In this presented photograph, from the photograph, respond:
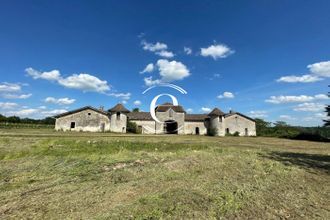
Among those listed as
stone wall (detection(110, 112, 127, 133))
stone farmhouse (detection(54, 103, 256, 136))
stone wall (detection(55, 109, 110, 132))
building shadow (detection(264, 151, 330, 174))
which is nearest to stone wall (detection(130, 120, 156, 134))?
stone farmhouse (detection(54, 103, 256, 136))

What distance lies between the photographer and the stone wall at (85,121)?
116ft

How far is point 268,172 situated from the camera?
23.4 ft

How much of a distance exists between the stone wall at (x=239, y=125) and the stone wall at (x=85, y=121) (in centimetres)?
2197

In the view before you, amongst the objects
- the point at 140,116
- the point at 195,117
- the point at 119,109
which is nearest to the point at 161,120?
the point at 140,116

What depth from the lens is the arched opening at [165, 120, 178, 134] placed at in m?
38.8

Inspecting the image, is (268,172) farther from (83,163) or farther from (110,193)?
(83,163)

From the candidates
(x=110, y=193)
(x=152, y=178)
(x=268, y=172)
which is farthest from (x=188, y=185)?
(x=268, y=172)

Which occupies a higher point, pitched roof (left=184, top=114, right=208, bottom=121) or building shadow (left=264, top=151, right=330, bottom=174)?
pitched roof (left=184, top=114, right=208, bottom=121)

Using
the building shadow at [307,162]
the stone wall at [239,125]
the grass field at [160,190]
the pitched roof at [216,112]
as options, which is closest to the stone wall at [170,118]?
the pitched roof at [216,112]

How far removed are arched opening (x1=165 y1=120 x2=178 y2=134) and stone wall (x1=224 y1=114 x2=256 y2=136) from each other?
9.24 meters

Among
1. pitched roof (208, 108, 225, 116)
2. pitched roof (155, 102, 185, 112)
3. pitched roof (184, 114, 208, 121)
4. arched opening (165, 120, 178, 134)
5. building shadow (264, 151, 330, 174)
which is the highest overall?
pitched roof (155, 102, 185, 112)

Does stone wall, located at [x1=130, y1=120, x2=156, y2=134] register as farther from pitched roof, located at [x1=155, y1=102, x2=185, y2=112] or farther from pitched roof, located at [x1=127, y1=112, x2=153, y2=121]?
pitched roof, located at [x1=155, y1=102, x2=185, y2=112]

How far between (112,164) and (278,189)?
217 inches

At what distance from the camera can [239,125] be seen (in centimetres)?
3916
